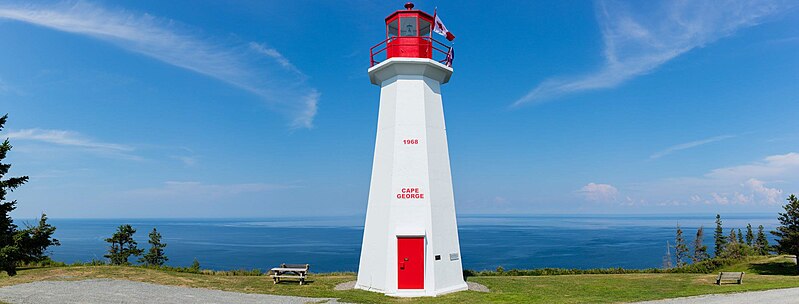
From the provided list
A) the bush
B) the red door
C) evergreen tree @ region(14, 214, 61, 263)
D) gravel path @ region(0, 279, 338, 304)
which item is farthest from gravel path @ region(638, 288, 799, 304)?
evergreen tree @ region(14, 214, 61, 263)

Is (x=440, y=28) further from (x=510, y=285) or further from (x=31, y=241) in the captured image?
(x=31, y=241)

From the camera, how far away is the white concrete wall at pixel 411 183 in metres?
13.8

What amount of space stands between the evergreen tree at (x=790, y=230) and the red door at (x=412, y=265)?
1850 cm

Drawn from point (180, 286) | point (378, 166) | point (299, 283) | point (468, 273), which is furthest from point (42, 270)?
point (468, 273)

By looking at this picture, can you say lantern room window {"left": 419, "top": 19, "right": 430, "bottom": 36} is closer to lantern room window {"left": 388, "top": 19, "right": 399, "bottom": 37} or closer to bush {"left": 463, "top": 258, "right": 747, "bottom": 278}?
lantern room window {"left": 388, "top": 19, "right": 399, "bottom": 37}

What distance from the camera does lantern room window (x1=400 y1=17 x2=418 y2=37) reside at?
1456 centimetres

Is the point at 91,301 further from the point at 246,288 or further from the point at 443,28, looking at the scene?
the point at 443,28

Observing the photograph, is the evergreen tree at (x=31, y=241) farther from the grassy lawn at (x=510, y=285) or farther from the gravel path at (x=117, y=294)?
the grassy lawn at (x=510, y=285)

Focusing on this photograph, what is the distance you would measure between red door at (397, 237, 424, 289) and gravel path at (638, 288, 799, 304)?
6.58 metres

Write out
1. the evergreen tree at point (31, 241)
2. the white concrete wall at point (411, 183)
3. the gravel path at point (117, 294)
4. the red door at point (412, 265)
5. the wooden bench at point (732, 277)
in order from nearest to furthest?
the gravel path at point (117, 294) → the evergreen tree at point (31, 241) → the red door at point (412, 265) → the white concrete wall at point (411, 183) → the wooden bench at point (732, 277)

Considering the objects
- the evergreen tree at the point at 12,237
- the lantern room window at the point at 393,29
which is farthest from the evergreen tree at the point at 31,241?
the lantern room window at the point at 393,29

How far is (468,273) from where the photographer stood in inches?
749

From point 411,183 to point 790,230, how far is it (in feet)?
66.5

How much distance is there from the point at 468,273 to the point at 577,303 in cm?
730
